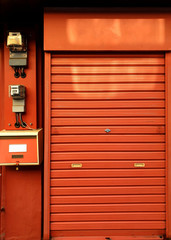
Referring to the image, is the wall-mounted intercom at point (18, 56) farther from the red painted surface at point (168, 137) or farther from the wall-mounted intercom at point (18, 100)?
the red painted surface at point (168, 137)

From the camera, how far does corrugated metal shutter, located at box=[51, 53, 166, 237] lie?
3.50 m

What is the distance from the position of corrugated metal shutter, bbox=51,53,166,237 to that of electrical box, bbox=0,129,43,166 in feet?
1.10

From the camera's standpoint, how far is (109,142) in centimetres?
355

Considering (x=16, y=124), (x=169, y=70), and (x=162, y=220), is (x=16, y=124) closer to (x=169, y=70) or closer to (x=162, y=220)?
(x=169, y=70)

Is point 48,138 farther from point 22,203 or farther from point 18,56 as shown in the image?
point 18,56

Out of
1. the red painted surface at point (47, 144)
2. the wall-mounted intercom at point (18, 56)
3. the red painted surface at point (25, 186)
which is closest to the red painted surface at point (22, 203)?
the red painted surface at point (25, 186)

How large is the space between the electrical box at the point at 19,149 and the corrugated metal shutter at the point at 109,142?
34 cm

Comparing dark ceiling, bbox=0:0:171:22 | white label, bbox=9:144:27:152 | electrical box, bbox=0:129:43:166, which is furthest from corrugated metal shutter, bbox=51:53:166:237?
dark ceiling, bbox=0:0:171:22

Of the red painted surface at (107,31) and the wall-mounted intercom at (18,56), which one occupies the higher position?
the red painted surface at (107,31)

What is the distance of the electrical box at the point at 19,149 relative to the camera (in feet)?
10.9

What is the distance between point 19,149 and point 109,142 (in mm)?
1626

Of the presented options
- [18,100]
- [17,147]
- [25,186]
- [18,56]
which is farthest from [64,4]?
[25,186]

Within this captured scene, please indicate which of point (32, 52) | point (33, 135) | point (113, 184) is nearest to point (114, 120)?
point (113, 184)

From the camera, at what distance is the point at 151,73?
3.55 metres
